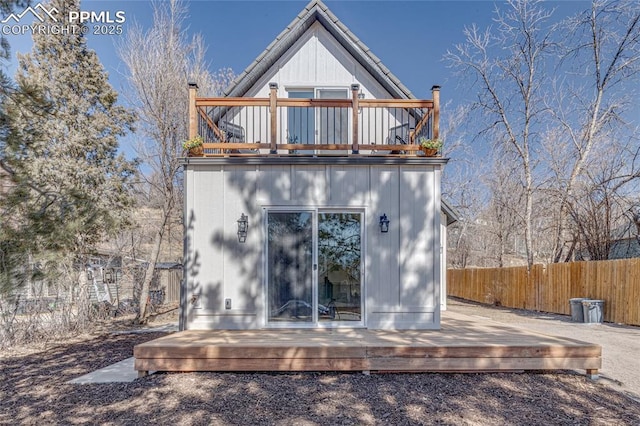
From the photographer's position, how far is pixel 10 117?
3600 millimetres

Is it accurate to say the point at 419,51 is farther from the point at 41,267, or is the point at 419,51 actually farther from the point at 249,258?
the point at 41,267

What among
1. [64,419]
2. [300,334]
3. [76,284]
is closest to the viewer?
[64,419]

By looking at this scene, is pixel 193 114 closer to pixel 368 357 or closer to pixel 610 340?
pixel 368 357

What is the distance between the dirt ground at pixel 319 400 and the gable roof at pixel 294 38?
5.97 m

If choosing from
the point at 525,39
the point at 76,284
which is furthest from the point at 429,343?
the point at 525,39

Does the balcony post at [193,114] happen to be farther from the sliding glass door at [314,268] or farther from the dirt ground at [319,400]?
the dirt ground at [319,400]

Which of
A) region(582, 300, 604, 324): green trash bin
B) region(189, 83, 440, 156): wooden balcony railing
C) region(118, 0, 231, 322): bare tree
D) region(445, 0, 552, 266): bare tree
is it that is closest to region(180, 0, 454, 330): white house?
region(189, 83, 440, 156): wooden balcony railing

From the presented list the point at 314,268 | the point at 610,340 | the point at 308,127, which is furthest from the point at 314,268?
the point at 610,340

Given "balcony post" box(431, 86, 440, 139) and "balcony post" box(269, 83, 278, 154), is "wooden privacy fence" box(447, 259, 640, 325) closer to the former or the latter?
"balcony post" box(431, 86, 440, 139)

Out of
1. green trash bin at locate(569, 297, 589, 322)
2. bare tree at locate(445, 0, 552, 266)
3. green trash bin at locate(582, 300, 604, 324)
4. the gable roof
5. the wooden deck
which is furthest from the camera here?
bare tree at locate(445, 0, 552, 266)

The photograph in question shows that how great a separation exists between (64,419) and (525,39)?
57.6 feet

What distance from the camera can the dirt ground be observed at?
338cm

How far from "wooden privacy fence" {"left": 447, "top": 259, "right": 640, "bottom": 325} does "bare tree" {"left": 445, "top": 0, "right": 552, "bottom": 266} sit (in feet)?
6.13

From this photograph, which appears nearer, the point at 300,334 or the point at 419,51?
the point at 300,334
